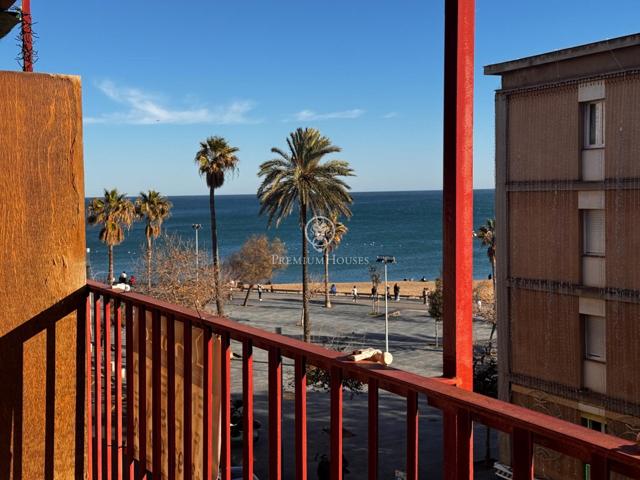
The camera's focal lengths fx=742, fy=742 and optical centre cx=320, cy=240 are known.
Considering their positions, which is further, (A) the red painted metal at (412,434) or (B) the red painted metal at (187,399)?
(B) the red painted metal at (187,399)

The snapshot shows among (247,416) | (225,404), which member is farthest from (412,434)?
(225,404)

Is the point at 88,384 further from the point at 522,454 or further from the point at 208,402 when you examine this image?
the point at 522,454

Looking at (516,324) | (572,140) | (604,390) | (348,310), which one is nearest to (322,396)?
(516,324)

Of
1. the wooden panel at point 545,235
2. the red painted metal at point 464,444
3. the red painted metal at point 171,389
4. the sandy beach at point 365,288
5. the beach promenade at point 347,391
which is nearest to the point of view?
the red painted metal at point 464,444

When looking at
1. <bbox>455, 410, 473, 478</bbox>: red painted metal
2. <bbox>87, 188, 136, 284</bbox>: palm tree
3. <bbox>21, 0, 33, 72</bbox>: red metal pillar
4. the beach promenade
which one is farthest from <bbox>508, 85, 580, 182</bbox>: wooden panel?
<bbox>87, 188, 136, 284</bbox>: palm tree

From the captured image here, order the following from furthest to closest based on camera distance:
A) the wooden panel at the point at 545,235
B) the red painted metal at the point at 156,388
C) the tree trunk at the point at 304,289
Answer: the tree trunk at the point at 304,289 < the wooden panel at the point at 545,235 < the red painted metal at the point at 156,388

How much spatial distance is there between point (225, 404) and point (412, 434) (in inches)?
31.1

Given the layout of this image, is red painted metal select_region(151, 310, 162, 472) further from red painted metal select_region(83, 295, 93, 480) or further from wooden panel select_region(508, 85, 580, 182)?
wooden panel select_region(508, 85, 580, 182)

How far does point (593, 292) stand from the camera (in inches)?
571

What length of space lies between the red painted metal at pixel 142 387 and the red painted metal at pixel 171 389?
0.72 ft

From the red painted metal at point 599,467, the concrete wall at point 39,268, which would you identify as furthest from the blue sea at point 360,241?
the red painted metal at point 599,467

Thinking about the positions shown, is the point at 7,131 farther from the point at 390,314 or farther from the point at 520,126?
the point at 390,314

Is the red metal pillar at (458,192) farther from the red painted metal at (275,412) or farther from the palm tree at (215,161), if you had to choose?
the palm tree at (215,161)

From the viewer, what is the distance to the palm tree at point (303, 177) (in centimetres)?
2936
